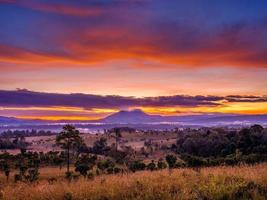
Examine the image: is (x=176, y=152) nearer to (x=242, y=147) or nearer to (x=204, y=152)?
(x=204, y=152)

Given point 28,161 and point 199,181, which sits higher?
point 199,181

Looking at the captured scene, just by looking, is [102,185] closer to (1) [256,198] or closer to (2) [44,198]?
(2) [44,198]

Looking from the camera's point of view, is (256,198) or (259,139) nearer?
(256,198)

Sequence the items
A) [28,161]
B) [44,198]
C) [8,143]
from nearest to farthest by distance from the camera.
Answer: [44,198], [28,161], [8,143]

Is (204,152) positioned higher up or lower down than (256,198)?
lower down

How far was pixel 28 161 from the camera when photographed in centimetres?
7031

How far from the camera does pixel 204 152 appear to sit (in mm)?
78125

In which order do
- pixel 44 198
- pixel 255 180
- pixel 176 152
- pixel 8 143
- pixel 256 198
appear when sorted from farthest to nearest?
pixel 8 143
pixel 176 152
pixel 255 180
pixel 44 198
pixel 256 198

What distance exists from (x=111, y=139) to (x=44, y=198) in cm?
13986

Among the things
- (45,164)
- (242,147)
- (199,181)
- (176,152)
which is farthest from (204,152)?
(199,181)

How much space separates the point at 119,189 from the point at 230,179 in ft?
13.6

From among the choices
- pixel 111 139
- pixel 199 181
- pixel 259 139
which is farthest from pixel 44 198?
pixel 111 139

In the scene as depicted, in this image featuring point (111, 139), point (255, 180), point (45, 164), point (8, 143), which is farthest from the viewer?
point (111, 139)

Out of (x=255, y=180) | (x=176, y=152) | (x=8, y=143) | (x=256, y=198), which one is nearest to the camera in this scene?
(x=256, y=198)
